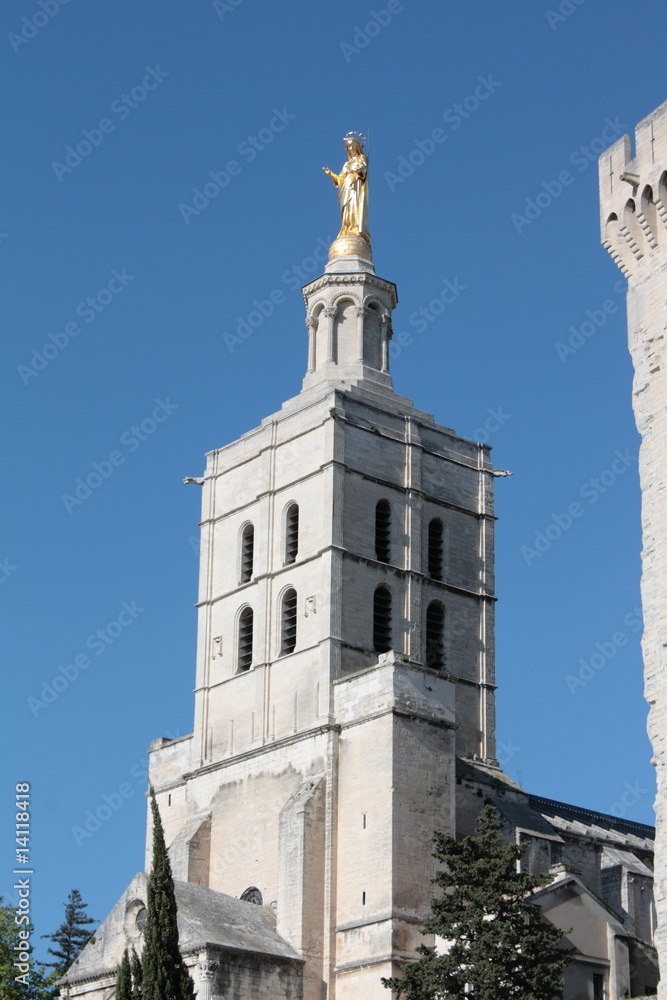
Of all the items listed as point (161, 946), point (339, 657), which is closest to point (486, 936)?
point (161, 946)

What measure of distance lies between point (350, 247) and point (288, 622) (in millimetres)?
12835

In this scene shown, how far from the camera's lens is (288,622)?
4738 centimetres

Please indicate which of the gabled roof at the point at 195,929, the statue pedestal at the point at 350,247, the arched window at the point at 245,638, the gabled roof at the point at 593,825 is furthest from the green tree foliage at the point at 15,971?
the statue pedestal at the point at 350,247

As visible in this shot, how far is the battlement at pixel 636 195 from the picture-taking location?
28188 mm

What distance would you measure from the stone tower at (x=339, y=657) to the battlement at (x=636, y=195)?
16.1m

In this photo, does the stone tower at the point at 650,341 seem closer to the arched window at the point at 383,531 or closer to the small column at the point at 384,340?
the arched window at the point at 383,531

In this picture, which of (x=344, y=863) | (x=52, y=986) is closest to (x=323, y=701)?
(x=344, y=863)

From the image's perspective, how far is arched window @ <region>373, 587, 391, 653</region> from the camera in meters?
46.7

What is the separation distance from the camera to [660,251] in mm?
28172

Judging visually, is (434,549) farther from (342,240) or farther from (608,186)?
(608,186)

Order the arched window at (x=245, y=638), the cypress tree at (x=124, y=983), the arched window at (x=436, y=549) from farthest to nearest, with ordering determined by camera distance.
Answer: the arched window at (x=436, y=549)
the arched window at (x=245, y=638)
the cypress tree at (x=124, y=983)

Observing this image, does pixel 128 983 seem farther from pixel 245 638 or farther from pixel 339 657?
pixel 245 638

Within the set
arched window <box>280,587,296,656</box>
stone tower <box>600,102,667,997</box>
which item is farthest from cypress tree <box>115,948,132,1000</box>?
arched window <box>280,587,296,656</box>

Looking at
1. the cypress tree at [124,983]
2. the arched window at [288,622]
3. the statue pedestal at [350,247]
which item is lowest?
the cypress tree at [124,983]
